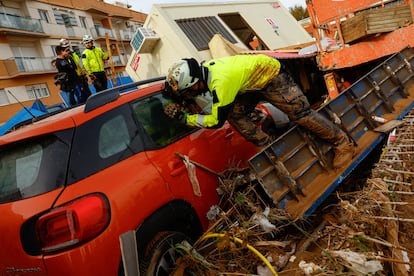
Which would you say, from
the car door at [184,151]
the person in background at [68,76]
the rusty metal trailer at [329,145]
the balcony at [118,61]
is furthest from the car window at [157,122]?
the balcony at [118,61]

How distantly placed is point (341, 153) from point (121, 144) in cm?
241

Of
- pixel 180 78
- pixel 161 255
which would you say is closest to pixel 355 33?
pixel 180 78

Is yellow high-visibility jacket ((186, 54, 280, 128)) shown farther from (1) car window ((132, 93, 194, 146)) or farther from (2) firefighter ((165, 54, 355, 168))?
(1) car window ((132, 93, 194, 146))

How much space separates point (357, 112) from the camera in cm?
401

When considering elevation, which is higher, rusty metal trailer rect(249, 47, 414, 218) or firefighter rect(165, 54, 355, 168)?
firefighter rect(165, 54, 355, 168)

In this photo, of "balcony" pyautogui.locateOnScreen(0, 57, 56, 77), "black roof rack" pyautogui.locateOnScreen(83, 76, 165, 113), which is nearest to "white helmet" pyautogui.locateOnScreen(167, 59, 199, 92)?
"black roof rack" pyautogui.locateOnScreen(83, 76, 165, 113)

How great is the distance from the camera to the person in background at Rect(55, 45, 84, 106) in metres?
6.62

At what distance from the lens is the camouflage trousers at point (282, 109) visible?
3193mm

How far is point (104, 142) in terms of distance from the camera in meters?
2.23

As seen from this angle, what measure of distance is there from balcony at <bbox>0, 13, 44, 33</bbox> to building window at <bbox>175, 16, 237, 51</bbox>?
21413 mm

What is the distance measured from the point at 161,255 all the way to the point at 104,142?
0.91 m

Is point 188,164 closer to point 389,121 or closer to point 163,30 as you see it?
point 389,121

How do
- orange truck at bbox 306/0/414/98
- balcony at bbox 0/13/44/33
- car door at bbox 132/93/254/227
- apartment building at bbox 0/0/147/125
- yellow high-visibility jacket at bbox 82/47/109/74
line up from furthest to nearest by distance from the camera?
balcony at bbox 0/13/44/33
apartment building at bbox 0/0/147/125
yellow high-visibility jacket at bbox 82/47/109/74
orange truck at bbox 306/0/414/98
car door at bbox 132/93/254/227

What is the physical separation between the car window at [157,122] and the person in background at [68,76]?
4737 mm
